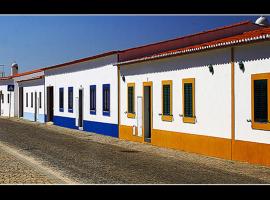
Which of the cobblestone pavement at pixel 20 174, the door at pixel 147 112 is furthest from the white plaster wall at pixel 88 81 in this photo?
the cobblestone pavement at pixel 20 174

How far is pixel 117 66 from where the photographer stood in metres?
22.2

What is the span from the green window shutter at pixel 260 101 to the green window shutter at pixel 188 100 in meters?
3.46

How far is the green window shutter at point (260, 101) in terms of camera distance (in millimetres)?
12742

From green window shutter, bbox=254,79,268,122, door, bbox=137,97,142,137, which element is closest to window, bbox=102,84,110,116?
door, bbox=137,97,142,137

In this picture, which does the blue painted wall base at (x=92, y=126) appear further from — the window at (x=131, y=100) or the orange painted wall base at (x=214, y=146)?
the orange painted wall base at (x=214, y=146)

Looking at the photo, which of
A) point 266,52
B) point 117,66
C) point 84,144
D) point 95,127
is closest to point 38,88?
point 95,127

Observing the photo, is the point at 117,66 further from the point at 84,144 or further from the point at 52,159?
the point at 52,159

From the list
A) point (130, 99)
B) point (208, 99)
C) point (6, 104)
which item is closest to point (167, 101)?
point (208, 99)

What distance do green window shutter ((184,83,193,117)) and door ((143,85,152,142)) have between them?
3227mm

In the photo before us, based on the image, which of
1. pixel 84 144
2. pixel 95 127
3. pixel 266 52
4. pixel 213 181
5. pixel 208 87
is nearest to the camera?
pixel 213 181

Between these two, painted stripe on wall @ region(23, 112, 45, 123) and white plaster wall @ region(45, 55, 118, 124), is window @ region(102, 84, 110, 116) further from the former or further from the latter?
painted stripe on wall @ region(23, 112, 45, 123)

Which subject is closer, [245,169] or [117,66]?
[245,169]

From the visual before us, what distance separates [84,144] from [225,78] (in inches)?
275

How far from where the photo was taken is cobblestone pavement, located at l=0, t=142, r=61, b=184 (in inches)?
408
